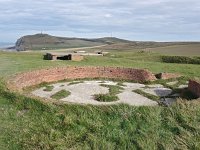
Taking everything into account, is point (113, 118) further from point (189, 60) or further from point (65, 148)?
point (189, 60)

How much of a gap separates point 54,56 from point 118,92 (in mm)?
9070

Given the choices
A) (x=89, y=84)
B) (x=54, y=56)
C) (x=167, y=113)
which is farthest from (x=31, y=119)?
(x=54, y=56)

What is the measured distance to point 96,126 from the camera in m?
11.3

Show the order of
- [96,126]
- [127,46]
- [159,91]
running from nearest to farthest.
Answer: [96,126]
[159,91]
[127,46]

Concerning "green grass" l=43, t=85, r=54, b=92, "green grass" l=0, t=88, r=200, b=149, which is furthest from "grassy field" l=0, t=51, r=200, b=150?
"green grass" l=43, t=85, r=54, b=92

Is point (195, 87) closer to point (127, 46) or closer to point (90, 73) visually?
point (90, 73)

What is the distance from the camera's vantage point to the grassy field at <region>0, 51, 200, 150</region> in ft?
35.0

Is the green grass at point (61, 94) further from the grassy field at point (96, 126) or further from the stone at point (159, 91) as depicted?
the stone at point (159, 91)

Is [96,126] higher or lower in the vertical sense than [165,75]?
lower

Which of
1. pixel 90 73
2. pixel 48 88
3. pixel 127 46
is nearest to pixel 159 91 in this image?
pixel 90 73

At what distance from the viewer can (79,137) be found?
1091 centimetres

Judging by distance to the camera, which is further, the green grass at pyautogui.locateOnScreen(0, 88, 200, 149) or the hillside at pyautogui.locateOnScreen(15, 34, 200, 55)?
the hillside at pyautogui.locateOnScreen(15, 34, 200, 55)

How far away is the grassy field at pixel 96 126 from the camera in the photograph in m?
10.7

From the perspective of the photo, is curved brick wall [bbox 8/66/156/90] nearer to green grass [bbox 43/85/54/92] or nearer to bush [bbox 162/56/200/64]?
green grass [bbox 43/85/54/92]
